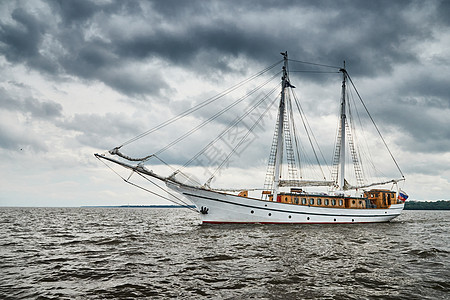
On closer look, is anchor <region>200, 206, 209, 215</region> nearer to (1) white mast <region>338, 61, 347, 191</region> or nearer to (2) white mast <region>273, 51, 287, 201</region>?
(2) white mast <region>273, 51, 287, 201</region>

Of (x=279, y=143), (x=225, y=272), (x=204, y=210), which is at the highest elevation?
(x=279, y=143)

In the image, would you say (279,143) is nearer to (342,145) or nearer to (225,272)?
(342,145)

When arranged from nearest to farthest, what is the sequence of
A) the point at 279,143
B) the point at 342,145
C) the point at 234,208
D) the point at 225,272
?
1. the point at 225,272
2. the point at 234,208
3. the point at 279,143
4. the point at 342,145

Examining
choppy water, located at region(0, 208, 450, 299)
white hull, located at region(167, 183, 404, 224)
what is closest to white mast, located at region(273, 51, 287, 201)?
white hull, located at region(167, 183, 404, 224)

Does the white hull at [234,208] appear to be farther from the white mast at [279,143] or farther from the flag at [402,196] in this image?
the flag at [402,196]

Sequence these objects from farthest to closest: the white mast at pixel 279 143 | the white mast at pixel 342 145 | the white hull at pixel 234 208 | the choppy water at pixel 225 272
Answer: the white mast at pixel 342 145 → the white mast at pixel 279 143 → the white hull at pixel 234 208 → the choppy water at pixel 225 272

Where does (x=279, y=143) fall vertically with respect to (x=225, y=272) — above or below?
above

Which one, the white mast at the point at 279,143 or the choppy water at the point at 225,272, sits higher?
the white mast at the point at 279,143

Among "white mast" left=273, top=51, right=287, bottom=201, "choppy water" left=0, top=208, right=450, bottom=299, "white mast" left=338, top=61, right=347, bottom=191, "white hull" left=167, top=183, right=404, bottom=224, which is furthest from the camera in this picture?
"white mast" left=338, top=61, right=347, bottom=191

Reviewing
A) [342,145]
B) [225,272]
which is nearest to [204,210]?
[225,272]

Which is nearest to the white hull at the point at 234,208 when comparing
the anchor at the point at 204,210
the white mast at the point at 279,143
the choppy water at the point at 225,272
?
the anchor at the point at 204,210

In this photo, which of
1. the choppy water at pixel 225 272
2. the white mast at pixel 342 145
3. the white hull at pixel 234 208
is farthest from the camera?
the white mast at pixel 342 145

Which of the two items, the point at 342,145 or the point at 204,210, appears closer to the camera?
the point at 204,210

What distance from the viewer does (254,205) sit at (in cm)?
2847
